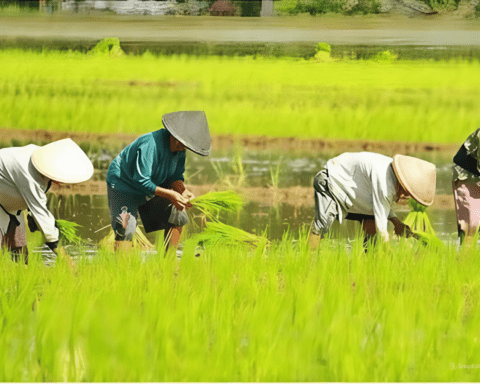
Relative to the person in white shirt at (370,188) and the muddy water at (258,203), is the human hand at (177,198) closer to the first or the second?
the person in white shirt at (370,188)

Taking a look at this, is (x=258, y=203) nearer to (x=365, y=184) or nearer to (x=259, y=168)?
(x=259, y=168)

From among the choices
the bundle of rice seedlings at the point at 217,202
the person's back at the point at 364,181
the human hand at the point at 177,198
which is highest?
the person's back at the point at 364,181

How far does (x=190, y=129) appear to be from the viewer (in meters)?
3.11

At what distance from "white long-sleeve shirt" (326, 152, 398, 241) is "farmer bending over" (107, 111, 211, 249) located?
0.73 m

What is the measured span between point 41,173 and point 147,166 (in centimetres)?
Answer: 53

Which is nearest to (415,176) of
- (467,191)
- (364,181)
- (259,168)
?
(364,181)

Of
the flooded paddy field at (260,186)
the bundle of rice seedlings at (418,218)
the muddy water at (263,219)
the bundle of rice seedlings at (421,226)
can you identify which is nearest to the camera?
the bundle of rice seedlings at (421,226)

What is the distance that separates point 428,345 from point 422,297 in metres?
0.33

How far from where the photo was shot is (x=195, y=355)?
6.76 ft

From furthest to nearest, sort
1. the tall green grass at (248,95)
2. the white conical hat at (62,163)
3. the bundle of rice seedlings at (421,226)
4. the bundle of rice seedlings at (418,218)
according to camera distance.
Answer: the tall green grass at (248,95), the bundle of rice seedlings at (418,218), the bundle of rice seedlings at (421,226), the white conical hat at (62,163)

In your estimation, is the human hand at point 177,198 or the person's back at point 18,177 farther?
the human hand at point 177,198

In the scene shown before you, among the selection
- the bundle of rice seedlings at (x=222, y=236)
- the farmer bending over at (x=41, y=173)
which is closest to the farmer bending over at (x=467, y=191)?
the bundle of rice seedlings at (x=222, y=236)

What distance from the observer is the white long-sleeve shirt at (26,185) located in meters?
2.85

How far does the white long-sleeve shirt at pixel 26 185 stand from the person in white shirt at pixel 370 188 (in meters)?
1.34
